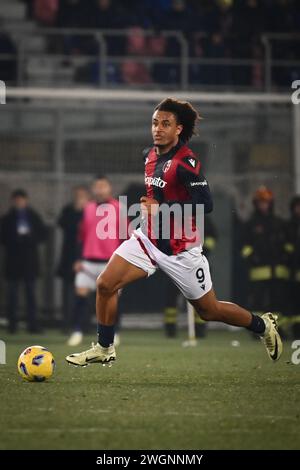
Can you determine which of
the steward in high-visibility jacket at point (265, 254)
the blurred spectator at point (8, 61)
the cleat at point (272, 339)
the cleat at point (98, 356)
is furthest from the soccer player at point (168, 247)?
the blurred spectator at point (8, 61)

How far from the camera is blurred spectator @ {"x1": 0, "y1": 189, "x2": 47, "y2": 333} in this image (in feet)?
56.9

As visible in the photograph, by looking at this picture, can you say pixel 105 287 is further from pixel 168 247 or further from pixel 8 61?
pixel 8 61

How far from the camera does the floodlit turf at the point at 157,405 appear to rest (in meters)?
6.40

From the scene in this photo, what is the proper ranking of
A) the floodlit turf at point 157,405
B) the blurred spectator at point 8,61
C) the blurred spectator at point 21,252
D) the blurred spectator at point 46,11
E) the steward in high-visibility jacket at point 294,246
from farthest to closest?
the blurred spectator at point 46,11 < the blurred spectator at point 8,61 < the blurred spectator at point 21,252 < the steward in high-visibility jacket at point 294,246 < the floodlit turf at point 157,405

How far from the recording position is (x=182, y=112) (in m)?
9.84

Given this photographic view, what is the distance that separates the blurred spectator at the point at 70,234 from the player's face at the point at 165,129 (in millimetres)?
7667

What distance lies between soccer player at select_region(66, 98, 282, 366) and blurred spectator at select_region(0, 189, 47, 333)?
7.73 meters

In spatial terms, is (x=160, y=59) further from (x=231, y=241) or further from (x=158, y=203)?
(x=158, y=203)

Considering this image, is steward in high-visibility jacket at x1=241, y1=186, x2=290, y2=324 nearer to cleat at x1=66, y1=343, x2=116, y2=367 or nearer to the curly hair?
the curly hair

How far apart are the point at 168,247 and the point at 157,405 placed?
6.46 ft

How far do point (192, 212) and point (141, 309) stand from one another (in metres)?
9.53

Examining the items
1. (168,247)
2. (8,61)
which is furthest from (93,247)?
(168,247)

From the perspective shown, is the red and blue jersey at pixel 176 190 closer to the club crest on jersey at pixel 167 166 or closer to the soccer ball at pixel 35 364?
the club crest on jersey at pixel 167 166

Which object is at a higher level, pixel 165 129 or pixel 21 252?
pixel 165 129
